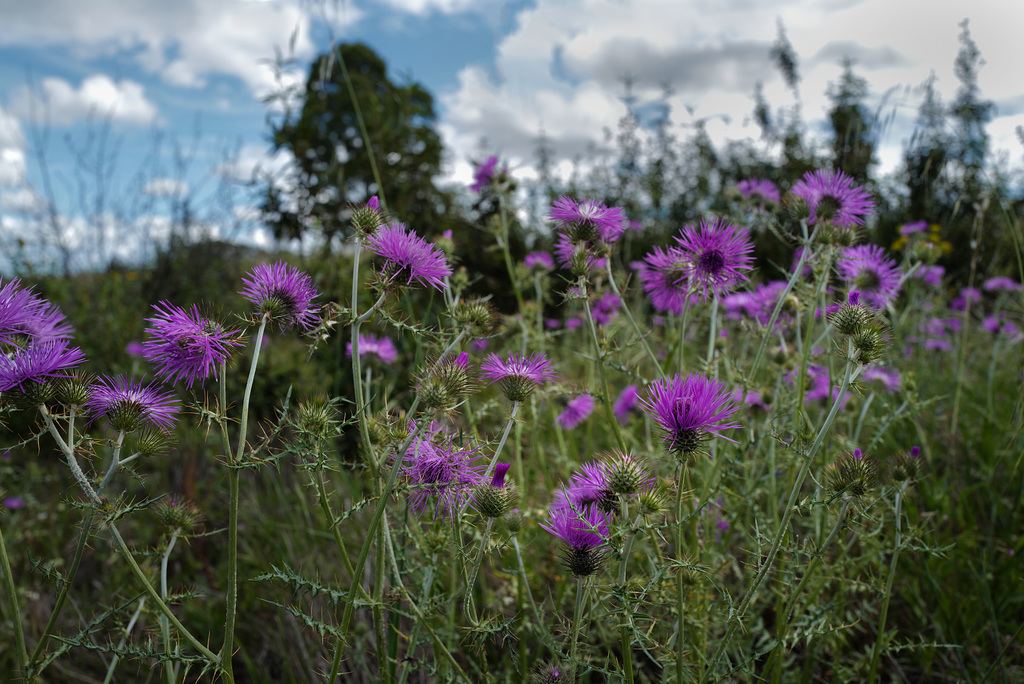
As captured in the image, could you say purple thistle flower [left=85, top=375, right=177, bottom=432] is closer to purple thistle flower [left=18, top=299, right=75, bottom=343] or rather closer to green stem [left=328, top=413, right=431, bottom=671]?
purple thistle flower [left=18, top=299, right=75, bottom=343]

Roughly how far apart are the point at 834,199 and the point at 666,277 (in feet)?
1.88

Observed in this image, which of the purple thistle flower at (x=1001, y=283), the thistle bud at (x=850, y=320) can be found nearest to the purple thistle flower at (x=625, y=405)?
the thistle bud at (x=850, y=320)

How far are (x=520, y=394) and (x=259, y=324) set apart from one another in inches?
A: 21.0

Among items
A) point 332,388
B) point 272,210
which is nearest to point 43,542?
point 332,388

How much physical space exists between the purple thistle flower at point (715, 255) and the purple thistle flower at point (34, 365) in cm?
142

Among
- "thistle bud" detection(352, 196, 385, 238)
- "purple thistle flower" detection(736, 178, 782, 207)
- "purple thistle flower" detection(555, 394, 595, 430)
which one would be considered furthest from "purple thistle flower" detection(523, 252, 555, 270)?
"thistle bud" detection(352, 196, 385, 238)

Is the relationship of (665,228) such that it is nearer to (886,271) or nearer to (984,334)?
(984,334)

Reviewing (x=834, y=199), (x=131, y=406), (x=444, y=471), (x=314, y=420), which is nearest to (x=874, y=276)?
(x=834, y=199)

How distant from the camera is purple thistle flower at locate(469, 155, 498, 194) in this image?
273 cm

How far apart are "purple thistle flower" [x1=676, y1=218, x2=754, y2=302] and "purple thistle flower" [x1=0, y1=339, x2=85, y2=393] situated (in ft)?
4.67

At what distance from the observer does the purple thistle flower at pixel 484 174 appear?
273cm

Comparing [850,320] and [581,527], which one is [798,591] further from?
[850,320]

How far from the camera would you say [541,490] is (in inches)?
113

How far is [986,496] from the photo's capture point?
2803 mm
